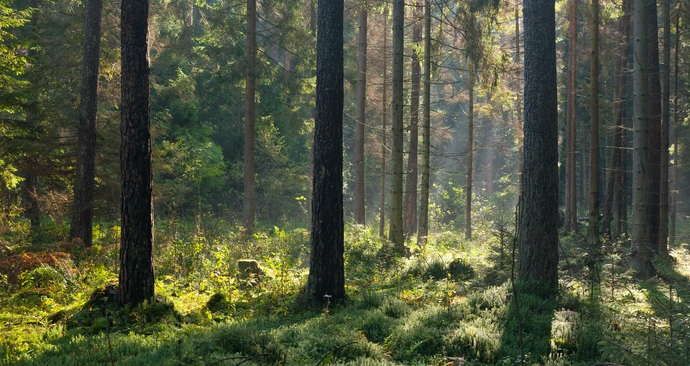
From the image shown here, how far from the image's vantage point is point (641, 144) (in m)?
11.8

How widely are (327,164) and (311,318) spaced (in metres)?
2.50

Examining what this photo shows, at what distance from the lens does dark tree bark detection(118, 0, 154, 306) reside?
25.7ft

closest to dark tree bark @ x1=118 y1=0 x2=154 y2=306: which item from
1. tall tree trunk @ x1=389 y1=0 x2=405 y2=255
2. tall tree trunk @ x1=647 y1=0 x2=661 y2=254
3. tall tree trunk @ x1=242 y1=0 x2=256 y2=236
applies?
tall tree trunk @ x1=389 y1=0 x2=405 y2=255

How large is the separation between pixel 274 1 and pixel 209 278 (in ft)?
40.5

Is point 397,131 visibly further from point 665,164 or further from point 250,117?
point 665,164

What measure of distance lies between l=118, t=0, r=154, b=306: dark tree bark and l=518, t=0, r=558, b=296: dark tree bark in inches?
240

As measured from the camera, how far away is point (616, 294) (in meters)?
9.04

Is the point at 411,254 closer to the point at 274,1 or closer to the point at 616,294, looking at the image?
the point at 616,294

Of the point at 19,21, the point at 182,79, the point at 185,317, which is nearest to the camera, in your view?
the point at 185,317

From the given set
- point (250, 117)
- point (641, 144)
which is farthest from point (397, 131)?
point (250, 117)

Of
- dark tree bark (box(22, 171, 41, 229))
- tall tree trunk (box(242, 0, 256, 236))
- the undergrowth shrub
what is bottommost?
the undergrowth shrub

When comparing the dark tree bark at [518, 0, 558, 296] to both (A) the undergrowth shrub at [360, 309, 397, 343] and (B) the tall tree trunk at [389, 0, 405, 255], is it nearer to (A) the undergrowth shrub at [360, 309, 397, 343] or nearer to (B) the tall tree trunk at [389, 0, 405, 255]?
(A) the undergrowth shrub at [360, 309, 397, 343]

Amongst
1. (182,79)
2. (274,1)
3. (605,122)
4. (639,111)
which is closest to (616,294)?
(639,111)

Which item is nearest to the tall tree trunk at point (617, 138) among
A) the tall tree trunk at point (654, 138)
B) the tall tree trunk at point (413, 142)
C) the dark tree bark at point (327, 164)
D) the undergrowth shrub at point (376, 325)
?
the tall tree trunk at point (654, 138)
